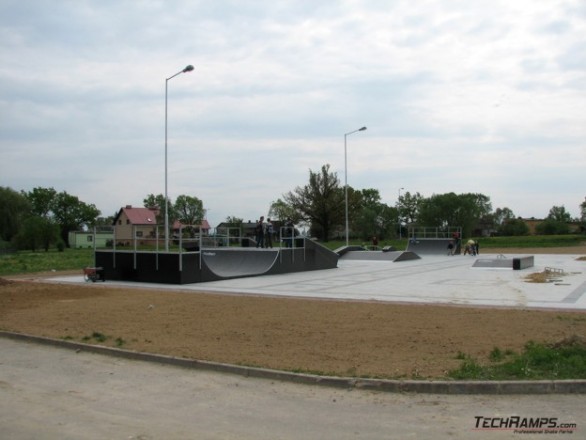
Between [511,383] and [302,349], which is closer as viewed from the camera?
[511,383]

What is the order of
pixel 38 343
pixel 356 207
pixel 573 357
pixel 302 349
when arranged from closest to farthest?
1. pixel 573 357
2. pixel 302 349
3. pixel 38 343
4. pixel 356 207

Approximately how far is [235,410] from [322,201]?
227 ft

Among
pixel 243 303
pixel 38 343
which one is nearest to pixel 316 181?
pixel 243 303

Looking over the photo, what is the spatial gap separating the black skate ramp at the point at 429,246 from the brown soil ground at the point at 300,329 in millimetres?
33097

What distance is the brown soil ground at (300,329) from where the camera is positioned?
7754 mm

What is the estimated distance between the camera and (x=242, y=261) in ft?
86.2

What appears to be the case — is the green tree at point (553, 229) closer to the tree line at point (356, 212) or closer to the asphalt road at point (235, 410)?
the tree line at point (356, 212)

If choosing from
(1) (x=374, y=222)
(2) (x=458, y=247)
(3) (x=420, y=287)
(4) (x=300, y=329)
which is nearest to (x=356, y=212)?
(1) (x=374, y=222)

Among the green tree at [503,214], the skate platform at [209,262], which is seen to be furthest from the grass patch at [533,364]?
the green tree at [503,214]

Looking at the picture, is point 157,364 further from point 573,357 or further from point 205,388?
point 573,357

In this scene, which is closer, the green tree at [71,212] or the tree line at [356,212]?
the tree line at [356,212]

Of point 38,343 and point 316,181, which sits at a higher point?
point 316,181

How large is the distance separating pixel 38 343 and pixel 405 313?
707 centimetres

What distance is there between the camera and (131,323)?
11.1 m
